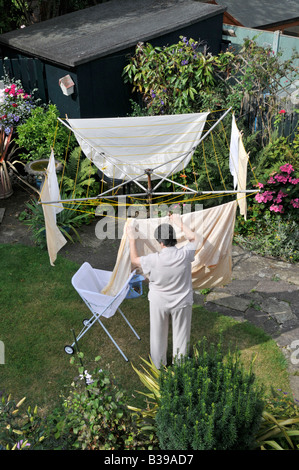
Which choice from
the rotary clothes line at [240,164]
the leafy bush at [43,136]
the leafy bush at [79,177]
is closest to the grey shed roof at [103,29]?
the leafy bush at [43,136]

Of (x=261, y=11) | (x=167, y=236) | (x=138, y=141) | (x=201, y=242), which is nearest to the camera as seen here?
(x=167, y=236)

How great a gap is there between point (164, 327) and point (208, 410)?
1826mm

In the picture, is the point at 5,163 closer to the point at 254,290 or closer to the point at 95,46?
the point at 95,46

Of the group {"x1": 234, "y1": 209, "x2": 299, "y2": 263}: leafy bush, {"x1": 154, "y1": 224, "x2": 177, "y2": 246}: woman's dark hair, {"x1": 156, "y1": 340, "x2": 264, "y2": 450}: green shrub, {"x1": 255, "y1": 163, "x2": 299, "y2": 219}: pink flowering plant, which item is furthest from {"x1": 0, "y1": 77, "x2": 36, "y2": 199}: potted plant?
{"x1": 156, "y1": 340, "x2": 264, "y2": 450}: green shrub

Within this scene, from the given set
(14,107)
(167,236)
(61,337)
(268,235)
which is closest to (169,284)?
(167,236)

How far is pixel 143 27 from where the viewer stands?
9.91 m

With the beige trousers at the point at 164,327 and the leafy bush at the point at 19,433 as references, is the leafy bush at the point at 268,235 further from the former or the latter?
the leafy bush at the point at 19,433

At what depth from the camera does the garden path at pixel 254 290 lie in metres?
6.16

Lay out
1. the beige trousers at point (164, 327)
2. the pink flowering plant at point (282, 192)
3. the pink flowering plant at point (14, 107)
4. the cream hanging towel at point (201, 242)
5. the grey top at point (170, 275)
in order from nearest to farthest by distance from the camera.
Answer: the grey top at point (170, 275), the beige trousers at point (164, 327), the cream hanging towel at point (201, 242), the pink flowering plant at point (282, 192), the pink flowering plant at point (14, 107)

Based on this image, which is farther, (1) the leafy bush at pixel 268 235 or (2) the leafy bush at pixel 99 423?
(1) the leafy bush at pixel 268 235

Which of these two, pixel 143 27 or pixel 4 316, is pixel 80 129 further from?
pixel 143 27

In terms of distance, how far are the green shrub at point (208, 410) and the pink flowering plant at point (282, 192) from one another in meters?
4.49

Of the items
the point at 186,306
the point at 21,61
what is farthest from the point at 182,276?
the point at 21,61

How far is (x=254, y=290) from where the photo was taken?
695 cm
